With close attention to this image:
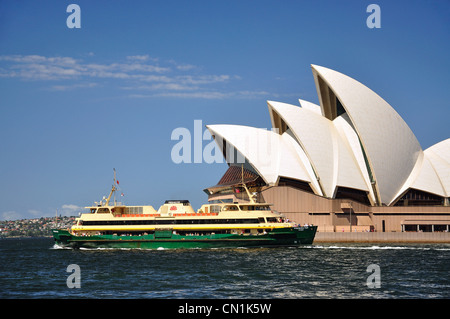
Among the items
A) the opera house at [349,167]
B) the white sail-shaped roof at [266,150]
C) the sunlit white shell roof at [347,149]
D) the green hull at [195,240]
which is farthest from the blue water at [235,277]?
the white sail-shaped roof at [266,150]

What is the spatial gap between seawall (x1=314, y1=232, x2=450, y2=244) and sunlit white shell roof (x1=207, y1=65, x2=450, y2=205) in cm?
764

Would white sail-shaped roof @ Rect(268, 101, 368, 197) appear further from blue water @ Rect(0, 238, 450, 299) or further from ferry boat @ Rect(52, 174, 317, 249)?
blue water @ Rect(0, 238, 450, 299)

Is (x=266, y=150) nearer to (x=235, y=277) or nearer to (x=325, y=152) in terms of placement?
(x=325, y=152)

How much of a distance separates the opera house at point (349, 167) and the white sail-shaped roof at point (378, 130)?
0.44 ft

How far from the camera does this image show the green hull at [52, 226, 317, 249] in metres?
52.6

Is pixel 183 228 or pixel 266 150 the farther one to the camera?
pixel 266 150

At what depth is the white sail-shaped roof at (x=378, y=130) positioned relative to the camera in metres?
72.2

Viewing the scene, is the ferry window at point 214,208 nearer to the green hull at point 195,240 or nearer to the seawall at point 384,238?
the green hull at point 195,240

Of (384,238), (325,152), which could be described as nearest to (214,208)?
(325,152)

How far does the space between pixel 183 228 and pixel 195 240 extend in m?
1.87

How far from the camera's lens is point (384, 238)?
67.7m
